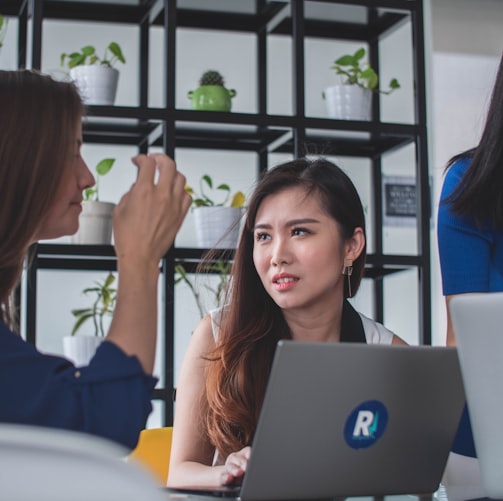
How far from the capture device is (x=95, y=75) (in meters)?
3.10

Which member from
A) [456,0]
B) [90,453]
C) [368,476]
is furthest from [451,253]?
[456,0]

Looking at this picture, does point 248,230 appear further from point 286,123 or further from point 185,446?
point 286,123

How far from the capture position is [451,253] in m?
1.65

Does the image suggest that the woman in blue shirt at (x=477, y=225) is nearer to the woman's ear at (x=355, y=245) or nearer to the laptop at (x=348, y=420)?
the laptop at (x=348, y=420)

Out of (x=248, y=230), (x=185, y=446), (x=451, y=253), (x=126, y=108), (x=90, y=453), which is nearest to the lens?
(x=90, y=453)

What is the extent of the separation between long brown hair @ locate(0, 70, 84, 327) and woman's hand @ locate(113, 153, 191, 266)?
0.29ft

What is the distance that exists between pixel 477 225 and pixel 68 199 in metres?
0.83

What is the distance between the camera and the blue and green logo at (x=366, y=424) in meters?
1.21

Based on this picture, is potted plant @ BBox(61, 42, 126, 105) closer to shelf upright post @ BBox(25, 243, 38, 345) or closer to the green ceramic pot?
the green ceramic pot

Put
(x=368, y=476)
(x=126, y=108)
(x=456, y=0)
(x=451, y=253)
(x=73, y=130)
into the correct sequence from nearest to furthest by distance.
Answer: (x=73, y=130)
(x=368, y=476)
(x=451, y=253)
(x=126, y=108)
(x=456, y=0)

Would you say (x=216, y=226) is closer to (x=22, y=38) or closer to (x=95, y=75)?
(x=95, y=75)

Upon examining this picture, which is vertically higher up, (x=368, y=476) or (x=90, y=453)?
(x=90, y=453)

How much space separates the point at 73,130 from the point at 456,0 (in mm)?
4024

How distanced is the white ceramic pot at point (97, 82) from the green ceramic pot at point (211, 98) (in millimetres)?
301
